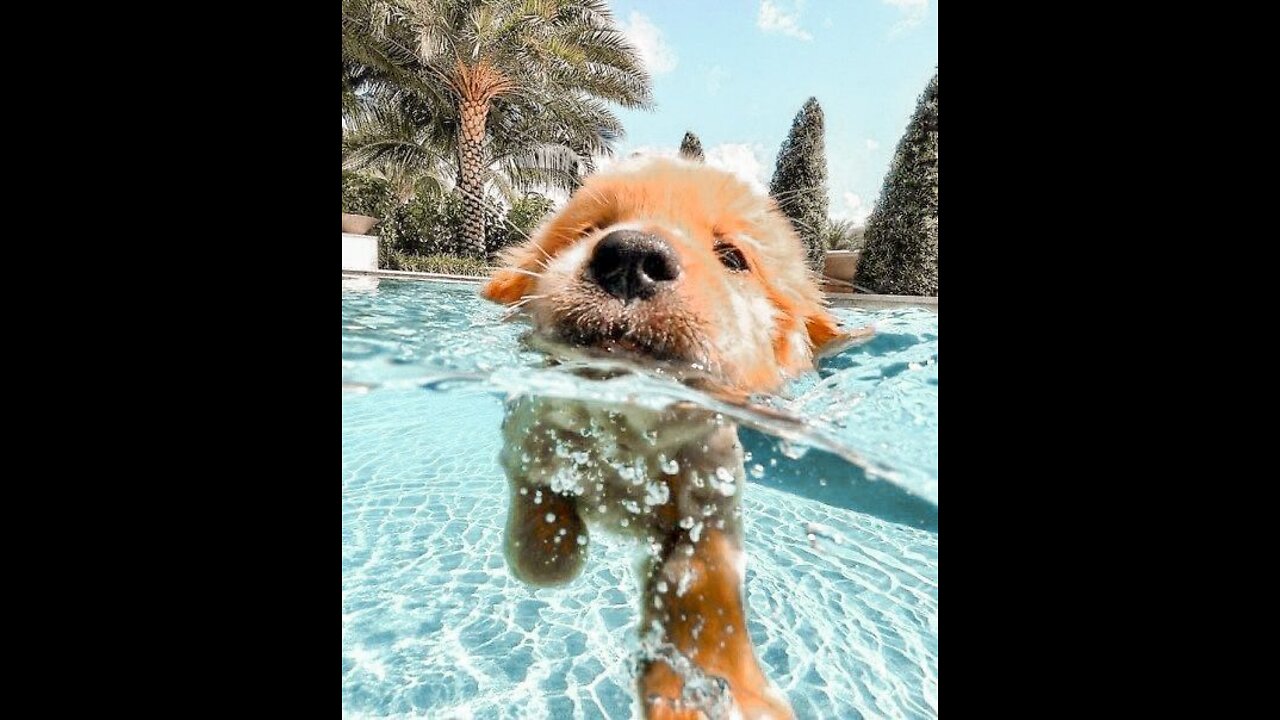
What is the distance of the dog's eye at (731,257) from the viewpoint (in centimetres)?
221

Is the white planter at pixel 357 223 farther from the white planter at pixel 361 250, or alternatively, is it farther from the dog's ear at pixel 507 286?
the dog's ear at pixel 507 286

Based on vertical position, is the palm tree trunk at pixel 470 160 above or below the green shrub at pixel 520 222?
above

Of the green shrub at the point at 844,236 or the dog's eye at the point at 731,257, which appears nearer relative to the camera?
the dog's eye at the point at 731,257

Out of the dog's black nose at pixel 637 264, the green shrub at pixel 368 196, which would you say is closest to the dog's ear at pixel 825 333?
the dog's black nose at pixel 637 264

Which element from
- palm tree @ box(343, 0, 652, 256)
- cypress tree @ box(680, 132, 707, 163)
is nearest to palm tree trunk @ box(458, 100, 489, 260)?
palm tree @ box(343, 0, 652, 256)

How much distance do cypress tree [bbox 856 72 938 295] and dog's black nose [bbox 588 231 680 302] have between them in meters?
3.55

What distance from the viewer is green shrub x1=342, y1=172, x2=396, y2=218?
18.1ft
